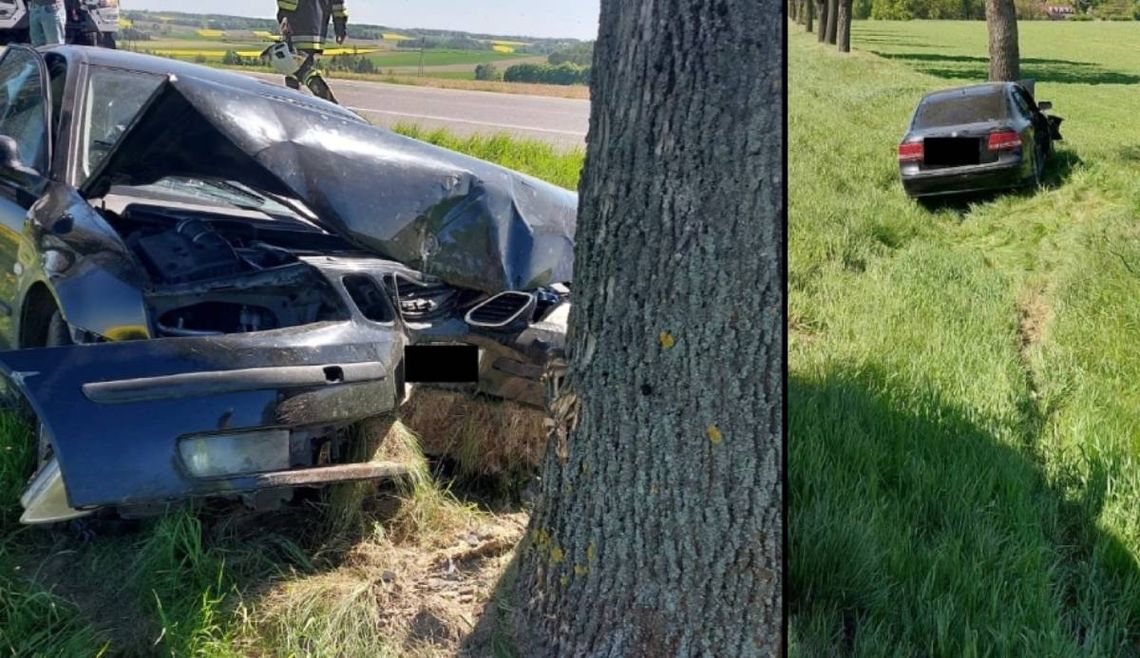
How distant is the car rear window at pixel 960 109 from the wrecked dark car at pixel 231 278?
711 centimetres

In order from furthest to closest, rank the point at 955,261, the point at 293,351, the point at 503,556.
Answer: the point at 955,261, the point at 503,556, the point at 293,351

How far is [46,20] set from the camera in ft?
36.1

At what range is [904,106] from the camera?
1627 cm

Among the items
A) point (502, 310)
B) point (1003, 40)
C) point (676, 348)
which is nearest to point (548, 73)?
point (1003, 40)

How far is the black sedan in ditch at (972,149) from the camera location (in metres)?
9.93

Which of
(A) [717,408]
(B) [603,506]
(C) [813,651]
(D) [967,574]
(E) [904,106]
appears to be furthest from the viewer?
(E) [904,106]

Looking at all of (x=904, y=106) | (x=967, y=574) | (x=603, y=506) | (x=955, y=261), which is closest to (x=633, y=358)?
(x=603, y=506)

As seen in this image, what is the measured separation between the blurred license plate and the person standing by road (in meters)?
9.24

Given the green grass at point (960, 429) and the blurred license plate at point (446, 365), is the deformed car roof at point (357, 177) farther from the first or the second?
the green grass at point (960, 429)

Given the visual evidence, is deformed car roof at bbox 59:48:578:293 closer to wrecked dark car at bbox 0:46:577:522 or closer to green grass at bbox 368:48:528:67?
wrecked dark car at bbox 0:46:577:522

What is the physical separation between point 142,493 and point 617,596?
1356 mm

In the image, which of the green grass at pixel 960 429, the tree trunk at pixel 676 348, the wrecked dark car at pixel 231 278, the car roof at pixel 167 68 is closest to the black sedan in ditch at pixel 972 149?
the green grass at pixel 960 429

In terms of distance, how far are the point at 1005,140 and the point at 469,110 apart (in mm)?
8057

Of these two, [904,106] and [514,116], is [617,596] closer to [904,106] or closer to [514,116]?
[514,116]
